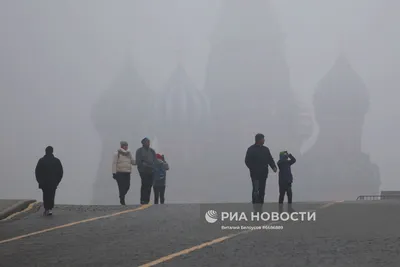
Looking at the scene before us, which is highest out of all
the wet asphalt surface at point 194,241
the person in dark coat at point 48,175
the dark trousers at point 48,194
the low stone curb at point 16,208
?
the person in dark coat at point 48,175

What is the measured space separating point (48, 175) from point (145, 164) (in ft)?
12.4

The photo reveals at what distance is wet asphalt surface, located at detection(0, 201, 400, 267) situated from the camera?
9.55m

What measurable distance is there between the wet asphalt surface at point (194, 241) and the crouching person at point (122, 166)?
151 inches

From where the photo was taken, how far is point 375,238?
1152 centimetres

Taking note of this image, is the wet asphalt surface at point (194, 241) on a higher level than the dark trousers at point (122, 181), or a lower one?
lower

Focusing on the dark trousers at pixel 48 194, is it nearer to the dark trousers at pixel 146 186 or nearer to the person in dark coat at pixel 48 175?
the person in dark coat at pixel 48 175

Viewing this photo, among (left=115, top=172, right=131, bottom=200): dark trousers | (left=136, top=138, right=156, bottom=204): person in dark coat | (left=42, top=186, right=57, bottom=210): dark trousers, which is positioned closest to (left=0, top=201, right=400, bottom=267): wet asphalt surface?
(left=42, top=186, right=57, bottom=210): dark trousers

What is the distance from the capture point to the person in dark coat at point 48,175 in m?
16.7

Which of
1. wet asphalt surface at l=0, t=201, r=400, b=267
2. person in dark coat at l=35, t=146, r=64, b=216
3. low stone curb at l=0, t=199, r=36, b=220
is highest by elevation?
person in dark coat at l=35, t=146, r=64, b=216

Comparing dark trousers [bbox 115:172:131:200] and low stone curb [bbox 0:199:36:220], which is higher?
dark trousers [bbox 115:172:131:200]

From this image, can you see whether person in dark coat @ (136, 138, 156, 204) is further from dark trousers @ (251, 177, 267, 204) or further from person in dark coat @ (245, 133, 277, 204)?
dark trousers @ (251, 177, 267, 204)

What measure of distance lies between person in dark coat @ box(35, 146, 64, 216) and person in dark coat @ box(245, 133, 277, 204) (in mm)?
4500

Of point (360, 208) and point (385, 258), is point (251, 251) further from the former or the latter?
point (360, 208)

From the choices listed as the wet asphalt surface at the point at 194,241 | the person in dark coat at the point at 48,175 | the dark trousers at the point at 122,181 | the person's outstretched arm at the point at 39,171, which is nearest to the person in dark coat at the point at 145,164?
the dark trousers at the point at 122,181
